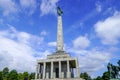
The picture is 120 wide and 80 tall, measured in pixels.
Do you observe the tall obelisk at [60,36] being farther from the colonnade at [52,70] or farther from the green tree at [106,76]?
the green tree at [106,76]

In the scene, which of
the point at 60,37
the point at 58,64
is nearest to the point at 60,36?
the point at 60,37

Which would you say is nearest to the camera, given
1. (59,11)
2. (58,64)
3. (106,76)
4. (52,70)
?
(52,70)

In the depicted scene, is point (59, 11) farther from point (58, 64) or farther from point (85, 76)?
point (85, 76)

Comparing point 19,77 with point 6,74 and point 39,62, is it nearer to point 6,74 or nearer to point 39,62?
point 6,74

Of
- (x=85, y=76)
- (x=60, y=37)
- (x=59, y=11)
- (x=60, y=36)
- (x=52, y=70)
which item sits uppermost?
(x=59, y=11)

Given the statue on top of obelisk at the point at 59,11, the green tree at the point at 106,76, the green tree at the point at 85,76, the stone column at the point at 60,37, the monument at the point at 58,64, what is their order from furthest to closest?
the green tree at the point at 85,76, the green tree at the point at 106,76, the statue on top of obelisk at the point at 59,11, the stone column at the point at 60,37, the monument at the point at 58,64

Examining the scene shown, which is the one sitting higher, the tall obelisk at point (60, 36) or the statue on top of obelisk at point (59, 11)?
the statue on top of obelisk at point (59, 11)

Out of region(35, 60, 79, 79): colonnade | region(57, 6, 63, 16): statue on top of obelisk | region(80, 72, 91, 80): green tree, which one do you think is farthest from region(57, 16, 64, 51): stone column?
region(80, 72, 91, 80): green tree

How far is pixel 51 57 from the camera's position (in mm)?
44469

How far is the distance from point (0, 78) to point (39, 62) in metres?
33.8

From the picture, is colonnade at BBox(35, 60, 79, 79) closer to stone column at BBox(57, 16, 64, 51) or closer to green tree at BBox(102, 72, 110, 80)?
stone column at BBox(57, 16, 64, 51)

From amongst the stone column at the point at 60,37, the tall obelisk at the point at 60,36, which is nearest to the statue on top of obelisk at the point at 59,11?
the tall obelisk at the point at 60,36

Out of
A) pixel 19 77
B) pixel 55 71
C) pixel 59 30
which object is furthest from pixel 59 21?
pixel 19 77

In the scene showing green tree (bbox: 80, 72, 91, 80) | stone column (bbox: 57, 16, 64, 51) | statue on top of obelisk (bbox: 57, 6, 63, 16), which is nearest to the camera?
stone column (bbox: 57, 16, 64, 51)
